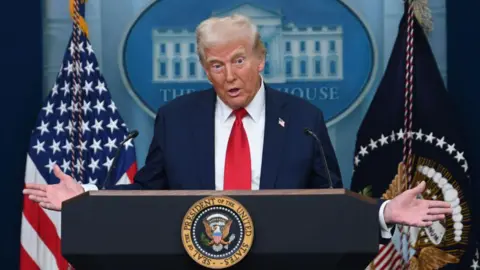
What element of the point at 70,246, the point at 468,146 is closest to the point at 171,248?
the point at 70,246

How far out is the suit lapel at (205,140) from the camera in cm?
358

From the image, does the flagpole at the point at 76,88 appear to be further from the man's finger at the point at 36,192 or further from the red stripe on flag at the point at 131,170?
the man's finger at the point at 36,192

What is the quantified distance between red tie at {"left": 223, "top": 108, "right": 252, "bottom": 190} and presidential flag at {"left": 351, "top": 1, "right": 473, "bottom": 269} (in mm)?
1974

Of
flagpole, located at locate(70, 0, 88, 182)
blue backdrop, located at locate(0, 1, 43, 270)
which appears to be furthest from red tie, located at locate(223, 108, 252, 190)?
blue backdrop, located at locate(0, 1, 43, 270)

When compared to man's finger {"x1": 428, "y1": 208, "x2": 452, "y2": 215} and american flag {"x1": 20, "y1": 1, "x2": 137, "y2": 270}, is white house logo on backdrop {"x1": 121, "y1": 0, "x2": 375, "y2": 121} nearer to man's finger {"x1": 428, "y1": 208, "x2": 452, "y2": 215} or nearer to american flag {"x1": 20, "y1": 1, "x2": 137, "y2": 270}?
american flag {"x1": 20, "y1": 1, "x2": 137, "y2": 270}

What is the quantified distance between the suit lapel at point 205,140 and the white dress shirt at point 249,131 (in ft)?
0.09

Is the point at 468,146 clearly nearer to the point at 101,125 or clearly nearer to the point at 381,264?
the point at 381,264

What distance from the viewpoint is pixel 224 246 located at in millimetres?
2982

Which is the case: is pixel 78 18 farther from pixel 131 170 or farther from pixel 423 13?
pixel 423 13

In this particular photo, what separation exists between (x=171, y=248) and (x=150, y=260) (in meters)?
0.08

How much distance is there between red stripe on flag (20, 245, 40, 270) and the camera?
5602 millimetres

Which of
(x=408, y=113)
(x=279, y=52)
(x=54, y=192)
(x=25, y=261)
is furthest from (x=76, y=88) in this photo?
(x=54, y=192)

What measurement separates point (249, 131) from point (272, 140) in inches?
4.5

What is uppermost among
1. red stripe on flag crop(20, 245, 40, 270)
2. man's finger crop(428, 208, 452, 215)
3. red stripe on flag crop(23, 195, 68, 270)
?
man's finger crop(428, 208, 452, 215)
